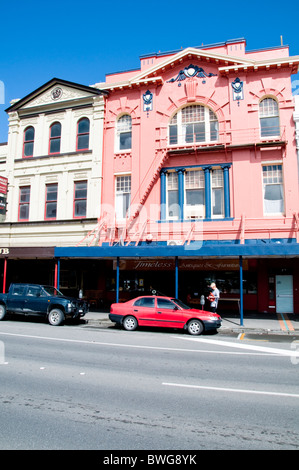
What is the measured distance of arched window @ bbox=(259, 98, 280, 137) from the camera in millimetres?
17656

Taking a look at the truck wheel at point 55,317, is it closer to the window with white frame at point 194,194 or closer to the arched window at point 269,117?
the window with white frame at point 194,194

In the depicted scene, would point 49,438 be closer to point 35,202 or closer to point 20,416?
point 20,416

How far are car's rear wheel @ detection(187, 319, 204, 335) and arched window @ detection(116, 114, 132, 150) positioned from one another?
12.0 m

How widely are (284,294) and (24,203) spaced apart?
1658cm

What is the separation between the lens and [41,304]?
13.8 meters

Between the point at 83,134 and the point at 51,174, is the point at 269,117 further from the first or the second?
the point at 51,174

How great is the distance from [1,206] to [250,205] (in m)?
15.3

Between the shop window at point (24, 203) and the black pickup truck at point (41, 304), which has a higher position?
the shop window at point (24, 203)

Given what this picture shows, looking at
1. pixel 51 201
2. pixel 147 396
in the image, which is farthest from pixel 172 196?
pixel 147 396

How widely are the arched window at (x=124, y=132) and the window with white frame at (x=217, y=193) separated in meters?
5.55

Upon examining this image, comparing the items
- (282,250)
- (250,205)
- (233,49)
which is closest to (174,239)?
(250,205)

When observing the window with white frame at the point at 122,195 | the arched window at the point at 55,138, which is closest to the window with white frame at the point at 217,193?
the window with white frame at the point at 122,195

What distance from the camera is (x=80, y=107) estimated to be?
68.5ft

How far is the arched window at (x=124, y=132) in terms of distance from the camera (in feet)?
65.9
